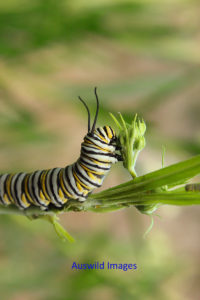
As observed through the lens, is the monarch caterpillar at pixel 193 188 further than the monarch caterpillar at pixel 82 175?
No

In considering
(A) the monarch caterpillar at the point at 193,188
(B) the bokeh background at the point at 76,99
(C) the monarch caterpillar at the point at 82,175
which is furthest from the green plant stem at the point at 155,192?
(B) the bokeh background at the point at 76,99

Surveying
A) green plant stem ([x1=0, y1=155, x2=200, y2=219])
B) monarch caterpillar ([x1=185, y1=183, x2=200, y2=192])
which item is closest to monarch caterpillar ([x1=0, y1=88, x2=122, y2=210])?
green plant stem ([x1=0, y1=155, x2=200, y2=219])

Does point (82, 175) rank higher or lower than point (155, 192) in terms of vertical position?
higher

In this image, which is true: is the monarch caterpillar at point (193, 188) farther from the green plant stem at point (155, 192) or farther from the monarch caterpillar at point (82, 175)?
the monarch caterpillar at point (82, 175)

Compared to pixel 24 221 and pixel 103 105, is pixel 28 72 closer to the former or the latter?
pixel 103 105

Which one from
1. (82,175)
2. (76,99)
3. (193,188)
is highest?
(76,99)

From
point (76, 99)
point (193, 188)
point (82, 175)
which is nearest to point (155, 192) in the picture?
point (193, 188)

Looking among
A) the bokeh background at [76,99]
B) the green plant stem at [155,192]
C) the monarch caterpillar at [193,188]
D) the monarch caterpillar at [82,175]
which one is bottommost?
the monarch caterpillar at [193,188]

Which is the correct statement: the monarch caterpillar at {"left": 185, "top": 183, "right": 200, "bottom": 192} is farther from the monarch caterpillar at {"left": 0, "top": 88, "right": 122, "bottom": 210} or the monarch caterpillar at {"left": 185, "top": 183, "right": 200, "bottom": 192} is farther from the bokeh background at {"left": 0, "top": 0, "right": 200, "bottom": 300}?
the bokeh background at {"left": 0, "top": 0, "right": 200, "bottom": 300}

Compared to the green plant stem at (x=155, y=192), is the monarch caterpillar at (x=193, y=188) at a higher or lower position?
lower

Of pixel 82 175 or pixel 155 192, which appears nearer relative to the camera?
pixel 155 192

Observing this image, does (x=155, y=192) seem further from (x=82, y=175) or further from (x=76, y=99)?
(x=76, y=99)
